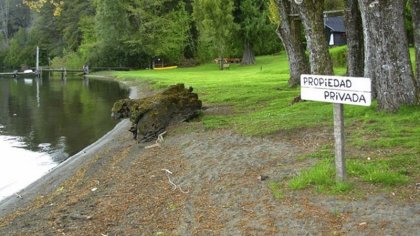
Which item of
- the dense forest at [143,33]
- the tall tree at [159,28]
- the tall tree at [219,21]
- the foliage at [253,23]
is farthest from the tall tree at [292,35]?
the tall tree at [159,28]

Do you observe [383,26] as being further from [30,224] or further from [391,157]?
[30,224]

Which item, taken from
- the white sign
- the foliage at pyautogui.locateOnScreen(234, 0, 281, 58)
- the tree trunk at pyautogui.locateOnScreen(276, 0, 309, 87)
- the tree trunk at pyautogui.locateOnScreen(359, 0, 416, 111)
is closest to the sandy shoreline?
the white sign

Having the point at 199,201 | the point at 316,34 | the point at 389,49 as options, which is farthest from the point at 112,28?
the point at 199,201

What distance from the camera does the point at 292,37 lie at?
20625 mm

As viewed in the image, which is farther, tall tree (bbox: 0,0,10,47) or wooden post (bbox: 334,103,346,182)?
tall tree (bbox: 0,0,10,47)

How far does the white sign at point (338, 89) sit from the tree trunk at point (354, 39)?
8.05 metres

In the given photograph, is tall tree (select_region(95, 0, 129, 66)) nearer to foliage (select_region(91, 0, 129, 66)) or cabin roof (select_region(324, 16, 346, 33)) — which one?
foliage (select_region(91, 0, 129, 66))

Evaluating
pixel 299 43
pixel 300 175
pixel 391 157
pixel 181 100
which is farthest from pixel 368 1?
pixel 299 43

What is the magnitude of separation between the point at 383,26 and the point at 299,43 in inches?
376

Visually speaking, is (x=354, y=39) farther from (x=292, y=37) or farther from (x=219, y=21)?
(x=219, y=21)

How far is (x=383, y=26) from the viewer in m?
11.0

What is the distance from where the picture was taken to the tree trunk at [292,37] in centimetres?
2009

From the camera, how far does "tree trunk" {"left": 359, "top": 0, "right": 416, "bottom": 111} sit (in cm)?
1090

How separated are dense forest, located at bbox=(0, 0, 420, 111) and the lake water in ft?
16.1
